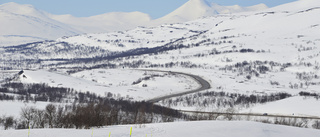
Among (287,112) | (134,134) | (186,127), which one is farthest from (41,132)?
(287,112)

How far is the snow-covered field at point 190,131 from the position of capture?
35.1 meters

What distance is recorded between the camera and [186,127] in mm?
41531

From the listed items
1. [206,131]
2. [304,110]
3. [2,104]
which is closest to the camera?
[206,131]

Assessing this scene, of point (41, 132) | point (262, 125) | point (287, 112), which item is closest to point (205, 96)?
point (287, 112)

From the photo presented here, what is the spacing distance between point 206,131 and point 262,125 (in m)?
9.23

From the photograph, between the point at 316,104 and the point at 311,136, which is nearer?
the point at 311,136

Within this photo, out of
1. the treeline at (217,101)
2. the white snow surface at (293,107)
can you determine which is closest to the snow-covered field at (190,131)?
the white snow surface at (293,107)

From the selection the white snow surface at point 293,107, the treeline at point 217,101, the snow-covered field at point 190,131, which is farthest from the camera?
the treeline at point 217,101

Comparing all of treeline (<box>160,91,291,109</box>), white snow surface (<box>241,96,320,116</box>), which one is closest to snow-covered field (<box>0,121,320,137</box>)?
white snow surface (<box>241,96,320,116</box>)

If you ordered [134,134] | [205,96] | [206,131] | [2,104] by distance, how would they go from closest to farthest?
[134,134] → [206,131] → [2,104] → [205,96]

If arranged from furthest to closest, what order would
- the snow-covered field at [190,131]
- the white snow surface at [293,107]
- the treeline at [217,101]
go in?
the treeline at [217,101]
the white snow surface at [293,107]
the snow-covered field at [190,131]

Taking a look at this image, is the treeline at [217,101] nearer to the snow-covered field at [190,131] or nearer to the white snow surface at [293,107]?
the white snow surface at [293,107]

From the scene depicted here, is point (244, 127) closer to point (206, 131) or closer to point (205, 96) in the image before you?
point (206, 131)

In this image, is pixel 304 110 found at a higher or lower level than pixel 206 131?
lower
